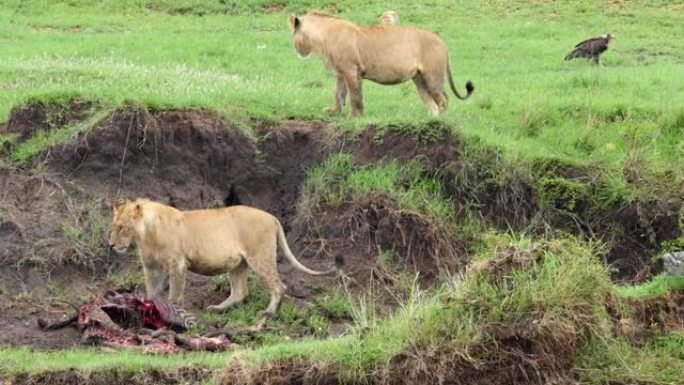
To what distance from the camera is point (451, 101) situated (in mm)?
16188

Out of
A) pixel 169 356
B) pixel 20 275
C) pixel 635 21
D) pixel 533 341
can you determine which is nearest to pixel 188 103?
pixel 20 275

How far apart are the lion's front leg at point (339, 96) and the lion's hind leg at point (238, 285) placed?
Result: 2.96 meters

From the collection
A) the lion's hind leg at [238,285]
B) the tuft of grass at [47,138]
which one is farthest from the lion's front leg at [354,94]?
the lion's hind leg at [238,285]

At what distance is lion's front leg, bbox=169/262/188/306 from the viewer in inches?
452

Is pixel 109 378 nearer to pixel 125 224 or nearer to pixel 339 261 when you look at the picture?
pixel 125 224

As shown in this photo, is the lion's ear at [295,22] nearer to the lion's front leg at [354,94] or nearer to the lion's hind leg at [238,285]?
the lion's front leg at [354,94]

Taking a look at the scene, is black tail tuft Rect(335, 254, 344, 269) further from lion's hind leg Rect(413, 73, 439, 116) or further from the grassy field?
lion's hind leg Rect(413, 73, 439, 116)

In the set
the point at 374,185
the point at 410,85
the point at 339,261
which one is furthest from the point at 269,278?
the point at 410,85

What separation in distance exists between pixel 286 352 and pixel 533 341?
1862 mm

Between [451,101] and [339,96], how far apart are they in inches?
87.6

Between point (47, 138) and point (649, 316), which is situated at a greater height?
point (47, 138)

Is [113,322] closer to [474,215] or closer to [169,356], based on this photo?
[169,356]

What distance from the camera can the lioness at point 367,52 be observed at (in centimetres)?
1430

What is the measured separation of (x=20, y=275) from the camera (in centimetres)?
1191
